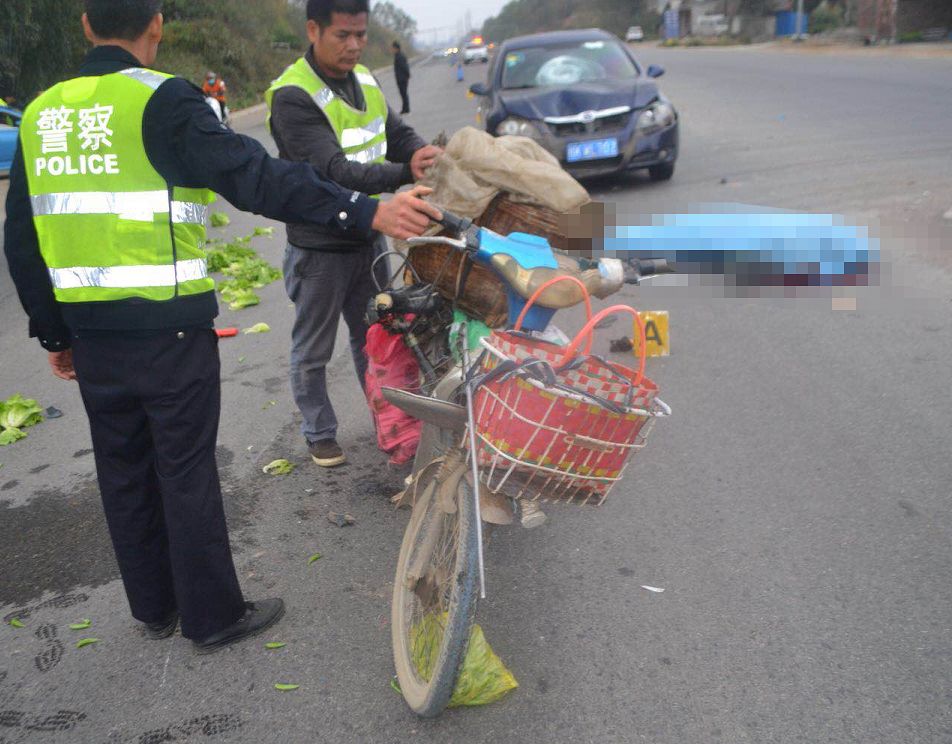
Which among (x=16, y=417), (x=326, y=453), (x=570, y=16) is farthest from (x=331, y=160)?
(x=570, y=16)

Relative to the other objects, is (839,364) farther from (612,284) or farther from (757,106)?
(757,106)

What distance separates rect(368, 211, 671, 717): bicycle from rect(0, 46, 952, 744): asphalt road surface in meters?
0.24

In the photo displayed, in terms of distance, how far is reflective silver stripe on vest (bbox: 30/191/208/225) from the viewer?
2555mm

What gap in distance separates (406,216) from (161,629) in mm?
1717

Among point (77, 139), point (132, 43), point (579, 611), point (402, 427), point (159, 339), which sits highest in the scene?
point (132, 43)

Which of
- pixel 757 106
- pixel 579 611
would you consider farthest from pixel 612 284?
pixel 757 106

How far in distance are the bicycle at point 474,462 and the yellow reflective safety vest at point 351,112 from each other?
867 mm

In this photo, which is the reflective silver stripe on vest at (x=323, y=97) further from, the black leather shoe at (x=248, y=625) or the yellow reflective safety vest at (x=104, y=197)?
the black leather shoe at (x=248, y=625)

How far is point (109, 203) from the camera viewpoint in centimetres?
255

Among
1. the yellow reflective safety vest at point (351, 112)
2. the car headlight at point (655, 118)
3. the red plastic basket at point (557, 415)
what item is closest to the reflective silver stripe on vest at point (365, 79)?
the yellow reflective safety vest at point (351, 112)

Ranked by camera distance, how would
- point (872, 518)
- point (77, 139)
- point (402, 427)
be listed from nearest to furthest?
point (77, 139)
point (872, 518)
point (402, 427)

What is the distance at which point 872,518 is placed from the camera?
3.69 m

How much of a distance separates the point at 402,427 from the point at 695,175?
8.43 metres

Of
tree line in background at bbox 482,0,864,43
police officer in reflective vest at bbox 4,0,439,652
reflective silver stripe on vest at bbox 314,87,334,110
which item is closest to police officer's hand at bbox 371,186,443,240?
police officer in reflective vest at bbox 4,0,439,652
